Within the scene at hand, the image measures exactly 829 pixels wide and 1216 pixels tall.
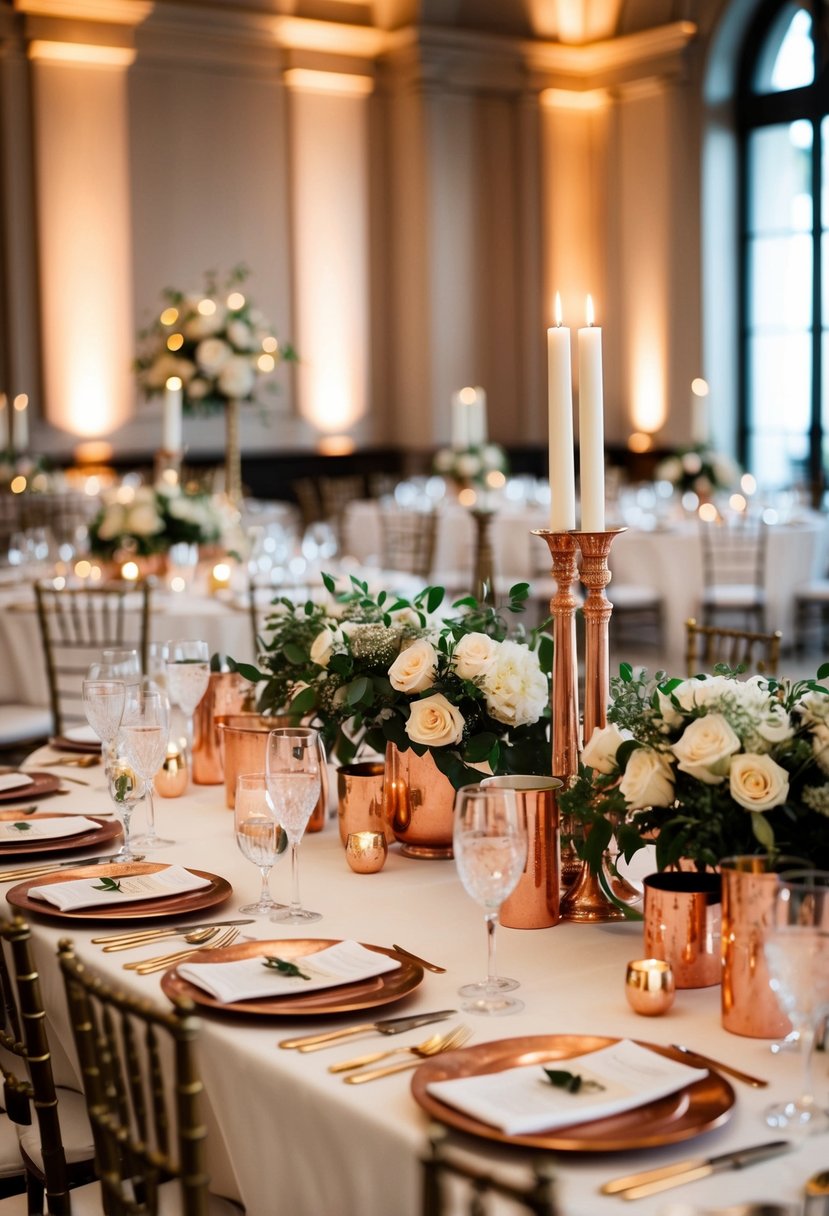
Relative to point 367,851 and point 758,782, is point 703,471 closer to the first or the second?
point 367,851

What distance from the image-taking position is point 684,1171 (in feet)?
4.37

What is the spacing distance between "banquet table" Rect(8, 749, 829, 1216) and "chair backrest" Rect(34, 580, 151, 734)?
8.32ft

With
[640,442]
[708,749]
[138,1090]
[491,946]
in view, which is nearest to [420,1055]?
[491,946]

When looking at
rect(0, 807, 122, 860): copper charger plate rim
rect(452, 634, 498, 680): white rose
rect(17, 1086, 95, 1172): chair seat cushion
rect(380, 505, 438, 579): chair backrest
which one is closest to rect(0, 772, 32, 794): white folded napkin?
rect(0, 807, 122, 860): copper charger plate rim

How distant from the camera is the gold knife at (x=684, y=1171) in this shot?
131cm

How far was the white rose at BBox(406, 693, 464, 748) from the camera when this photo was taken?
7.36ft

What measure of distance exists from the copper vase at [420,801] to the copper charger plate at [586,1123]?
0.77m

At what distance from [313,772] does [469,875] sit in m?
0.38

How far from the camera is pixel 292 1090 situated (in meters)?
1.55

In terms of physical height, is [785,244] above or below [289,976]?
above

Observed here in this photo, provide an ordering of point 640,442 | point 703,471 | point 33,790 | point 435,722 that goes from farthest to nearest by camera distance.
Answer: point 640,442 → point 703,471 → point 33,790 → point 435,722

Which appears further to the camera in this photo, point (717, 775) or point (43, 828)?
point (43, 828)

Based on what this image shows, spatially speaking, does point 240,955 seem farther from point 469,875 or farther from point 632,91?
point 632,91

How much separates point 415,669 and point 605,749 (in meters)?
0.43
